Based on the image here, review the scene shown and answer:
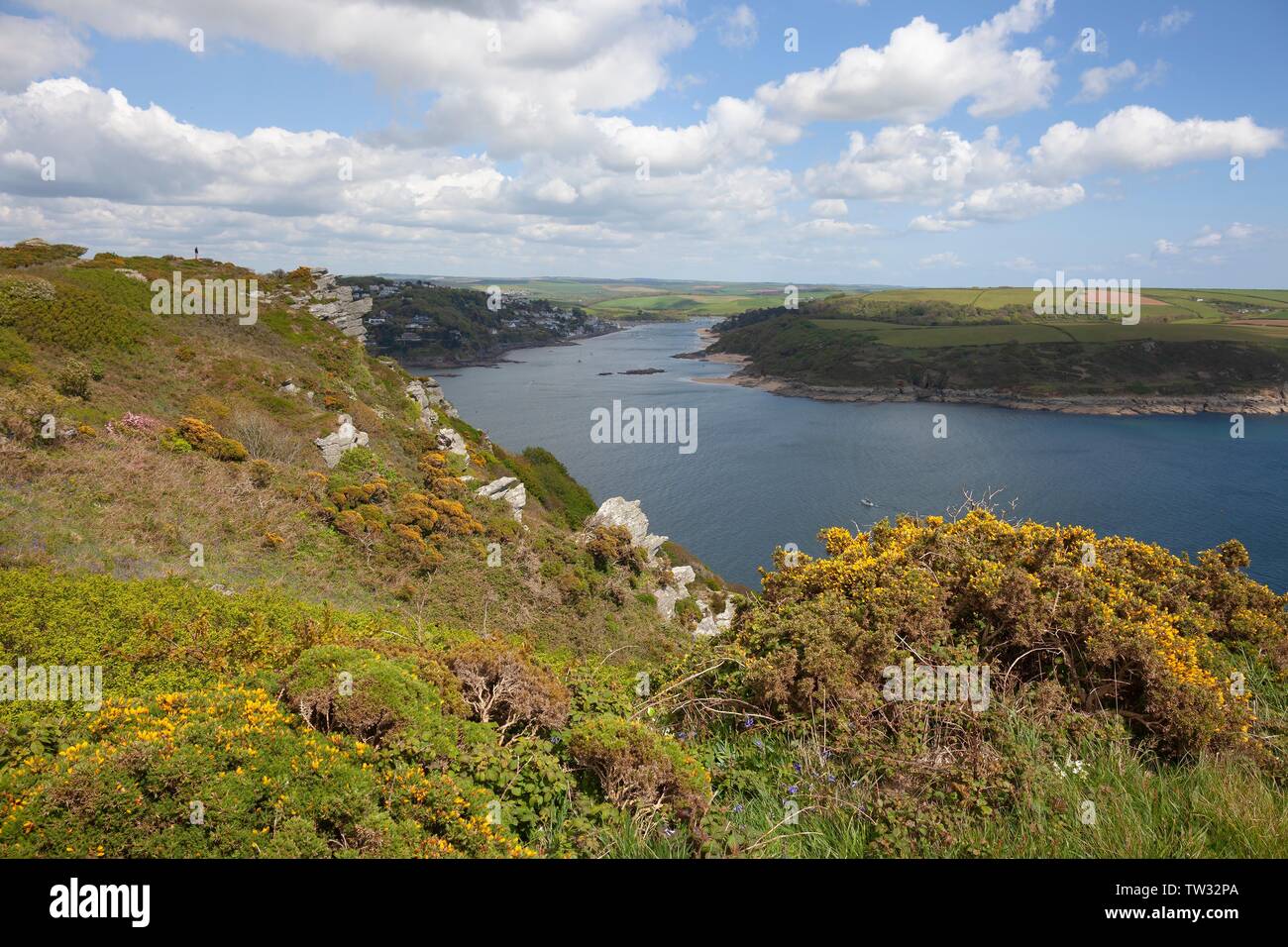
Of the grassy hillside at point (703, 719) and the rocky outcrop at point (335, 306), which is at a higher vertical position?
the rocky outcrop at point (335, 306)

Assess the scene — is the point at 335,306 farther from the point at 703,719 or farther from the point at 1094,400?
the point at 1094,400

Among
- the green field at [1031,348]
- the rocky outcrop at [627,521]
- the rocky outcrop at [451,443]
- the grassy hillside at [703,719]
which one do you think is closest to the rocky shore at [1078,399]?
the green field at [1031,348]

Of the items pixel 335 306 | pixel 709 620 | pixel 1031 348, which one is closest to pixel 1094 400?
pixel 1031 348

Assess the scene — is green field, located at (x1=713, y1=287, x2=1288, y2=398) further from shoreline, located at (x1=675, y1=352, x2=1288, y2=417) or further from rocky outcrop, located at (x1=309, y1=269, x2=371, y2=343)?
rocky outcrop, located at (x1=309, y1=269, x2=371, y2=343)

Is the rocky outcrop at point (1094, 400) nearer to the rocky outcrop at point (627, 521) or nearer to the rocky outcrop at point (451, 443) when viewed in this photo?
the rocky outcrop at point (627, 521)

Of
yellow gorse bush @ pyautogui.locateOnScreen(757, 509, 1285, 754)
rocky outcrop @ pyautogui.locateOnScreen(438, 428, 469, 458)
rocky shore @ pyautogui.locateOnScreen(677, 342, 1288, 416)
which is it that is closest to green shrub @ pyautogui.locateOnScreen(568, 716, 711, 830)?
yellow gorse bush @ pyautogui.locateOnScreen(757, 509, 1285, 754)
